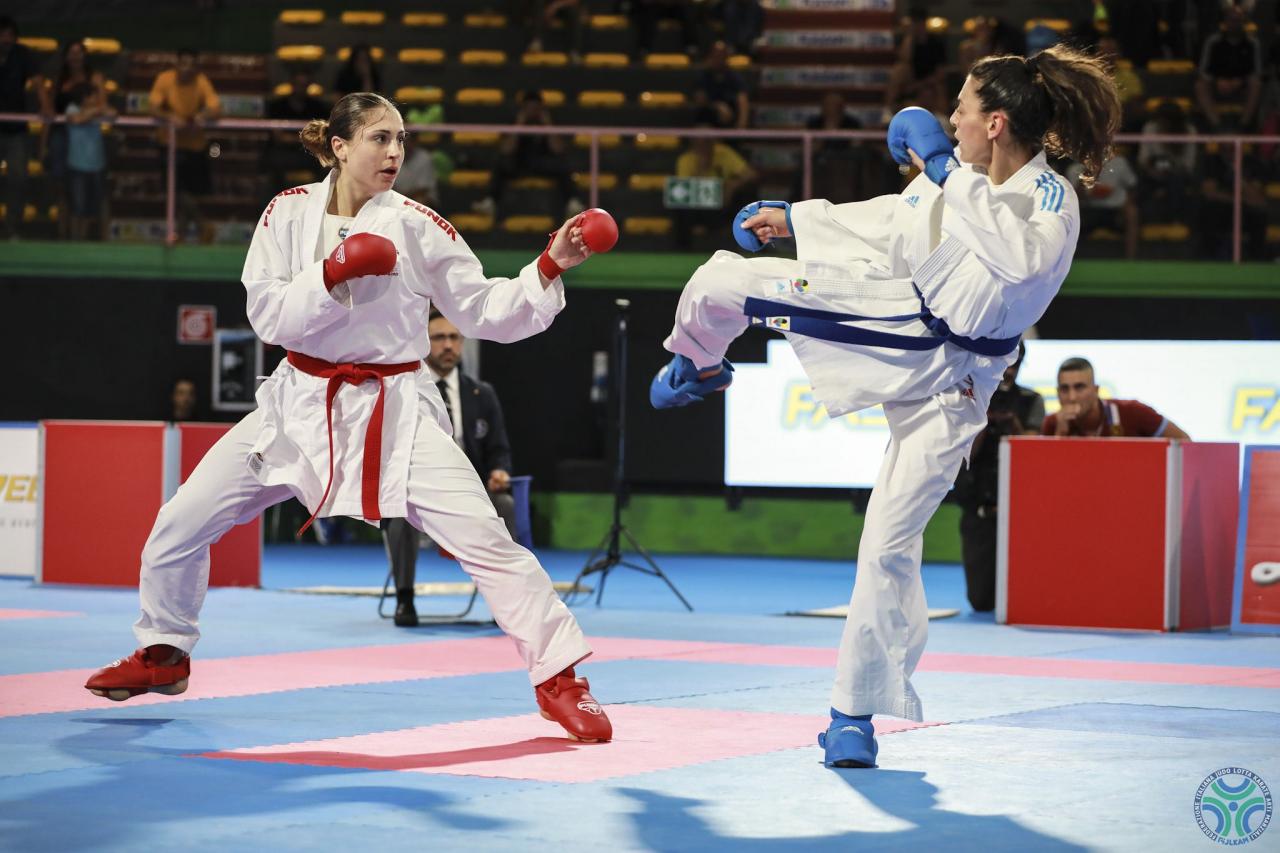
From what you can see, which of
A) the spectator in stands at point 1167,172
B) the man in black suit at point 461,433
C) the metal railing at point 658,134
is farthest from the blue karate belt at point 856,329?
the spectator in stands at point 1167,172

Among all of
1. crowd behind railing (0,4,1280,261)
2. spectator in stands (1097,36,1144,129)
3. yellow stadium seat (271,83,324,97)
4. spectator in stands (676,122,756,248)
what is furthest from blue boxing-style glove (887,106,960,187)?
yellow stadium seat (271,83,324,97)

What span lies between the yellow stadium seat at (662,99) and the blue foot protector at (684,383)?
1253cm

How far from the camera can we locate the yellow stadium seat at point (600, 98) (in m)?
18.3

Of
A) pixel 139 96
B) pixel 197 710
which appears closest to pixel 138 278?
pixel 139 96

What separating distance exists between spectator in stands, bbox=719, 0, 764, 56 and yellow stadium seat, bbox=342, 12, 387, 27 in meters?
4.08

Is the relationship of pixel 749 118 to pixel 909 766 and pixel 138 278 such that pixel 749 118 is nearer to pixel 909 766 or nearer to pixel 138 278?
pixel 138 278

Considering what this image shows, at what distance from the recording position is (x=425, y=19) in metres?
20.7

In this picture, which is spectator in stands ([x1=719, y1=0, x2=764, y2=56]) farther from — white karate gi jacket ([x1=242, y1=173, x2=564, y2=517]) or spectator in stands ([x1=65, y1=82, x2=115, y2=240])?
white karate gi jacket ([x1=242, y1=173, x2=564, y2=517])

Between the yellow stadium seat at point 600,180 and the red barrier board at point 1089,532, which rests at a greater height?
the yellow stadium seat at point 600,180

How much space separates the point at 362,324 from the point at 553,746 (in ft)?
4.54

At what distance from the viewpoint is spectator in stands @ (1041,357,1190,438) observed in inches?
394

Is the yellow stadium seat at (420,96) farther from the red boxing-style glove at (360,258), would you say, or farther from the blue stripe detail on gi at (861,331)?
the blue stripe detail on gi at (861,331)

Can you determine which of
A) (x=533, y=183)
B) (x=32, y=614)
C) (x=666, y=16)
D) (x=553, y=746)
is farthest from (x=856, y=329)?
(x=666, y=16)

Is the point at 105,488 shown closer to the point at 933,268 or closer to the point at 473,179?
the point at 473,179
